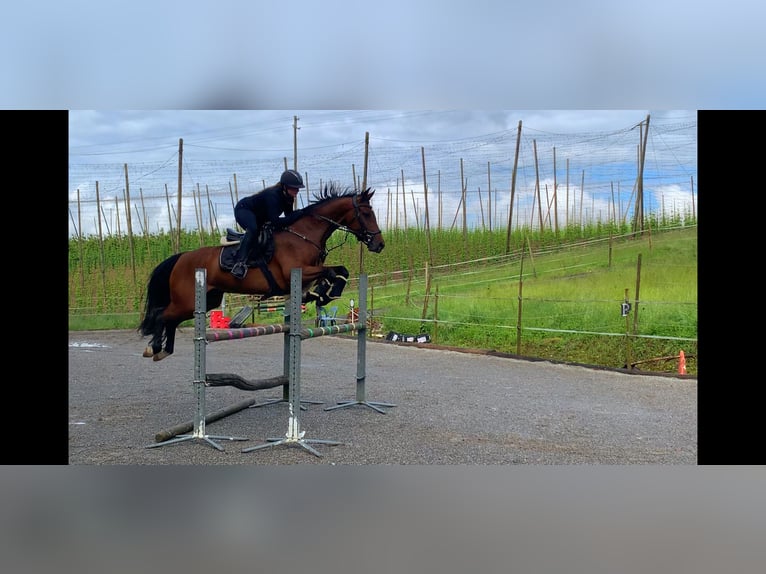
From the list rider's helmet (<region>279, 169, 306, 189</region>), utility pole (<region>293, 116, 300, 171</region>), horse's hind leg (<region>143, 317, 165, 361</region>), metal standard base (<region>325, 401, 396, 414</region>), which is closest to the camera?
rider's helmet (<region>279, 169, 306, 189</region>)

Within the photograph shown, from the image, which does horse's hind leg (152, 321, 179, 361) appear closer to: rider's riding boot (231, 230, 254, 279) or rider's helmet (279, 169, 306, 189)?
rider's riding boot (231, 230, 254, 279)

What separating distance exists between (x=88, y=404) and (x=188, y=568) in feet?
12.0

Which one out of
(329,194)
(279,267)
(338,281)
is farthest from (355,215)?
(279,267)

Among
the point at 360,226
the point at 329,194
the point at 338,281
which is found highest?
the point at 329,194

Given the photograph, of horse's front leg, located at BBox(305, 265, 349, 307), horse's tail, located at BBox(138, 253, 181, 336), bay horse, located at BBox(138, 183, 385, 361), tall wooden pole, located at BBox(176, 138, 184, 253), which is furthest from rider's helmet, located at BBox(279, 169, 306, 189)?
tall wooden pole, located at BBox(176, 138, 184, 253)

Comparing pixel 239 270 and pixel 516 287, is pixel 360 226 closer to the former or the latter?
pixel 239 270

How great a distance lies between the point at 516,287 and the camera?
8.34 metres

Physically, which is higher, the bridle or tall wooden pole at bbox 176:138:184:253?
tall wooden pole at bbox 176:138:184:253

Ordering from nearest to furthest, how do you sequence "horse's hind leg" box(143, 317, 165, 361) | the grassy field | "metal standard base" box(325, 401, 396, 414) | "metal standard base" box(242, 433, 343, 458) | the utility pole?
"metal standard base" box(242, 433, 343, 458) < "horse's hind leg" box(143, 317, 165, 361) < "metal standard base" box(325, 401, 396, 414) < the utility pole < the grassy field

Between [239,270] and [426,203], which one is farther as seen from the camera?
[426,203]

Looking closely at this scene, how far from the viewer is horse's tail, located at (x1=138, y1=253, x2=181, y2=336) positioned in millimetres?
5484

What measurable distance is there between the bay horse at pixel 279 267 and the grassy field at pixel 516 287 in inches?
71.3

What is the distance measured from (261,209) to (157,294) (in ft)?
3.62

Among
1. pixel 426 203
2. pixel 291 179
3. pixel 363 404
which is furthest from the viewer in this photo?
pixel 426 203
